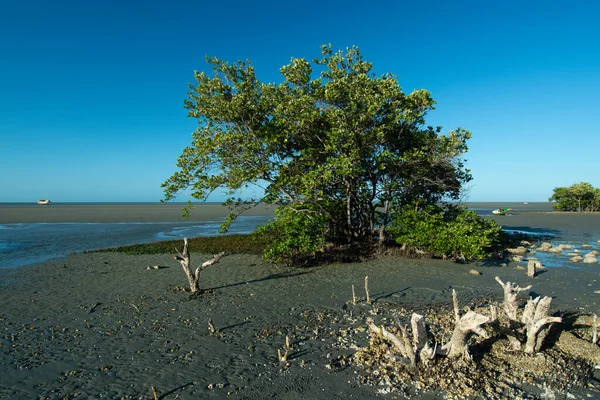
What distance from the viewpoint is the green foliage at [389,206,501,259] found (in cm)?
1767

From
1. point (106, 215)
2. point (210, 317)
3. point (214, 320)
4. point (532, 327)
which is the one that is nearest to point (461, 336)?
point (532, 327)

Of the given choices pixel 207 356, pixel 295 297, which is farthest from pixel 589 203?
pixel 207 356

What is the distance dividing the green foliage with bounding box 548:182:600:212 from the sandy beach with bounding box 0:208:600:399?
177 ft

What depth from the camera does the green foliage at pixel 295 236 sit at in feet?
57.6

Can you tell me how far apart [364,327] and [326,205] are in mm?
10199

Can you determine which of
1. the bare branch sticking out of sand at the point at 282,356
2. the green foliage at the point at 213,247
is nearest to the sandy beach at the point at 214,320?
the bare branch sticking out of sand at the point at 282,356

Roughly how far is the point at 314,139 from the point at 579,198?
206ft

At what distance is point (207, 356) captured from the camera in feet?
27.6

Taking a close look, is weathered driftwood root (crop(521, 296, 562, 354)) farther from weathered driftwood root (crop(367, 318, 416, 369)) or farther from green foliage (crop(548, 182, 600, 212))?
green foliage (crop(548, 182, 600, 212))

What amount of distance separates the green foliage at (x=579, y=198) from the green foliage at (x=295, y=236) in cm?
6215

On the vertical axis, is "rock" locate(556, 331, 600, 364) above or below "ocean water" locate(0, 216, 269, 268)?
below

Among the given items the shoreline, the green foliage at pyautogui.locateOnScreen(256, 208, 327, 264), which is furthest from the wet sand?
the shoreline

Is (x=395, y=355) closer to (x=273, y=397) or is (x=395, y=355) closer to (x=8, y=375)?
(x=273, y=397)

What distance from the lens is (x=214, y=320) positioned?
10.8 metres
